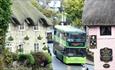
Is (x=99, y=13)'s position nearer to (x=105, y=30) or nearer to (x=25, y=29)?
(x=105, y=30)

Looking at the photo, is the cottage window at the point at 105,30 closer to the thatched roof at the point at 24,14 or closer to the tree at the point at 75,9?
the thatched roof at the point at 24,14

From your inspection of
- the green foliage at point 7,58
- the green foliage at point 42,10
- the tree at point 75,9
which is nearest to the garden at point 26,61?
the green foliage at point 7,58

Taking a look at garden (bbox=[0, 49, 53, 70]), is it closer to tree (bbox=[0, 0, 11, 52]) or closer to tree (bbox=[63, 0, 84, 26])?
tree (bbox=[0, 0, 11, 52])

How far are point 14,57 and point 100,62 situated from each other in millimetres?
7601

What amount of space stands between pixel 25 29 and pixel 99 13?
12.2m

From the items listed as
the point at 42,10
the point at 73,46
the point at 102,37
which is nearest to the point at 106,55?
the point at 102,37

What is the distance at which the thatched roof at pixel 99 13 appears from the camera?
1778 inches

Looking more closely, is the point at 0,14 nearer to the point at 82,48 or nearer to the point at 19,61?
the point at 19,61

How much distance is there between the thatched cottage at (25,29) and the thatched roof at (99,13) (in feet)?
30.5

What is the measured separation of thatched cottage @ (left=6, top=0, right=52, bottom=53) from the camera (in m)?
54.0

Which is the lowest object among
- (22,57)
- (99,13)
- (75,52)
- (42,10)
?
(75,52)

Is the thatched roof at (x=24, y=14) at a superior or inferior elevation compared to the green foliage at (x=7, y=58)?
superior

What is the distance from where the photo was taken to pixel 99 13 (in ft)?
150

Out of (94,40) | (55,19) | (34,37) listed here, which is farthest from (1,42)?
(55,19)
